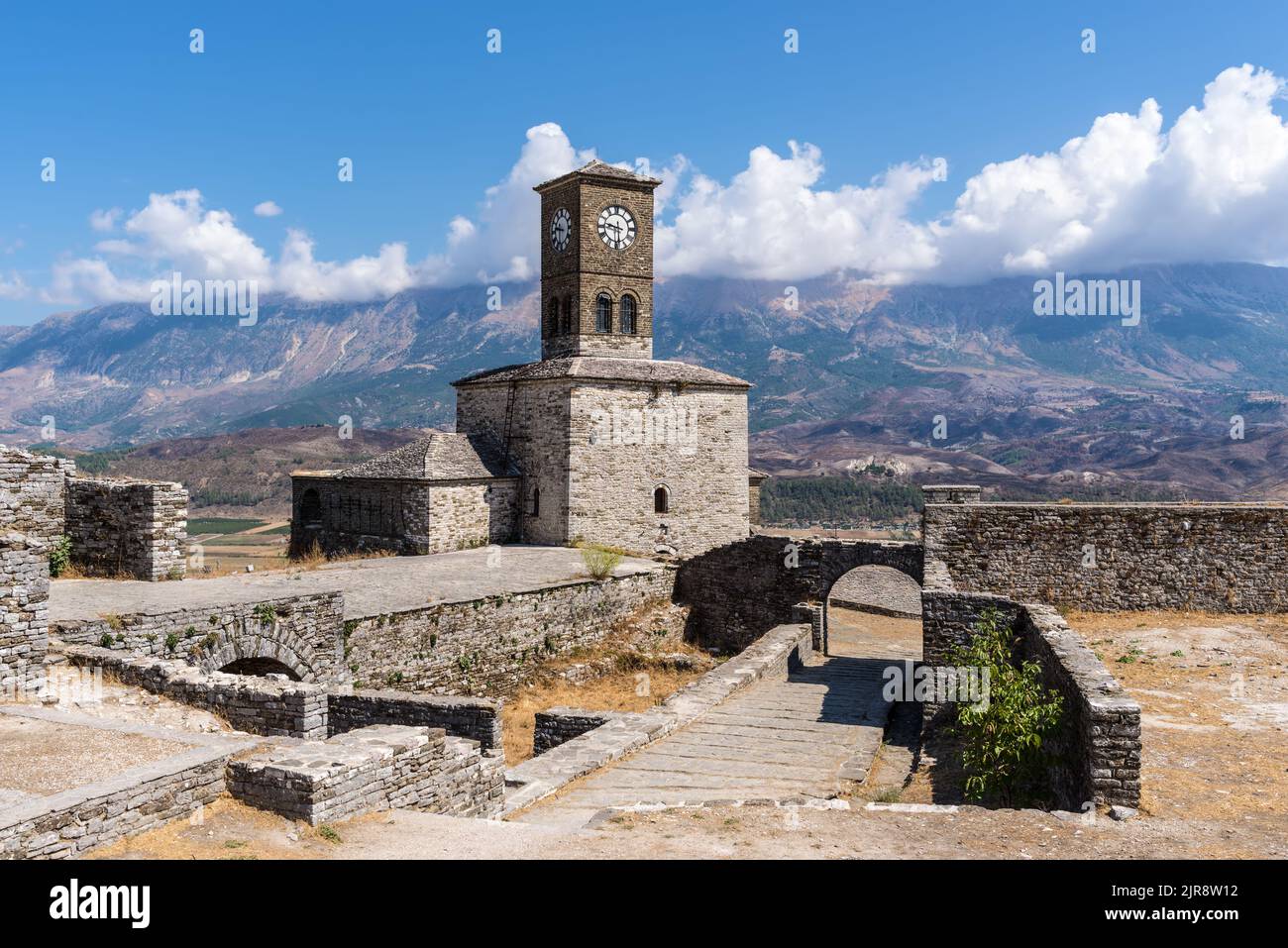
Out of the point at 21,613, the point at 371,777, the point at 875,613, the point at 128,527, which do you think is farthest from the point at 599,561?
the point at 371,777

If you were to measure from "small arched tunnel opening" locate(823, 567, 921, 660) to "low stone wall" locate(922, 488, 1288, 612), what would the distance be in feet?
23.3

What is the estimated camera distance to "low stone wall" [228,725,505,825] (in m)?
7.05

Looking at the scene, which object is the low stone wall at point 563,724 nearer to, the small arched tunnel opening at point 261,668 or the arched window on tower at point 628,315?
the small arched tunnel opening at point 261,668

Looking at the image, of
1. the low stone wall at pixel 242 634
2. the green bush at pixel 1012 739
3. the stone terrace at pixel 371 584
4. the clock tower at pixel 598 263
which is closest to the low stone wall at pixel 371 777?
the green bush at pixel 1012 739

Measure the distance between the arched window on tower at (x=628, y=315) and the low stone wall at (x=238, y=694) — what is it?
22.2 m

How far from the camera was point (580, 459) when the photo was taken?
26656mm

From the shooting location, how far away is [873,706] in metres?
14.7

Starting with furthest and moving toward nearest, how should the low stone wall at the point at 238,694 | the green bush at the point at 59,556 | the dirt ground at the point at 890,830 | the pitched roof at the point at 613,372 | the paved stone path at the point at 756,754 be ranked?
the pitched roof at the point at 613,372 → the green bush at the point at 59,556 → the low stone wall at the point at 238,694 → the paved stone path at the point at 756,754 → the dirt ground at the point at 890,830

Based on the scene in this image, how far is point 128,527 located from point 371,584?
4.66 metres

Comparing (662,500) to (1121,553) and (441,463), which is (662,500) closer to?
(441,463)

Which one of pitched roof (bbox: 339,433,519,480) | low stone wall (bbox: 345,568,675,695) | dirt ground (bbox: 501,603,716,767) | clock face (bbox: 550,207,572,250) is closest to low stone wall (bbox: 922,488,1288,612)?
dirt ground (bbox: 501,603,716,767)

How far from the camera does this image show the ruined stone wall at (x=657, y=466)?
88.0 ft
